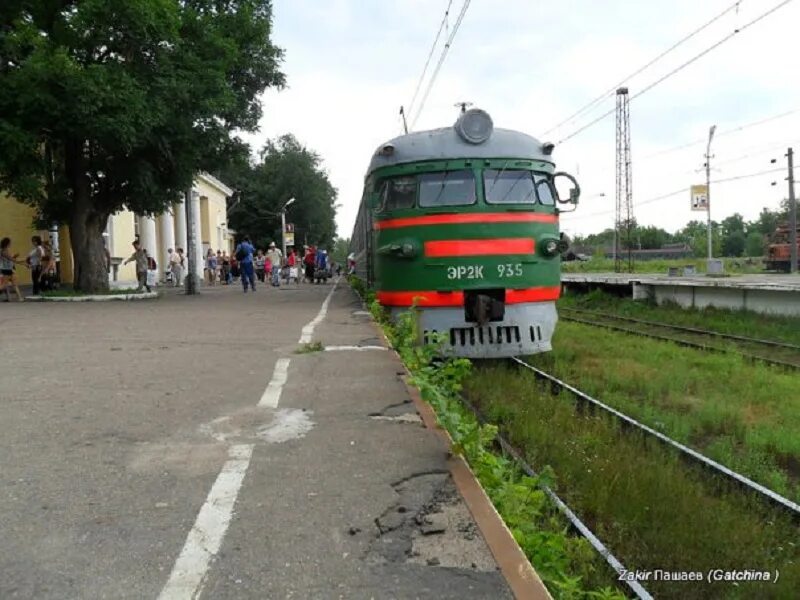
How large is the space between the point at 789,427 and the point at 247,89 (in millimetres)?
17178

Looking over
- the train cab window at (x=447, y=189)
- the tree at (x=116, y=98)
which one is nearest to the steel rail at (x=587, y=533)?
the train cab window at (x=447, y=189)

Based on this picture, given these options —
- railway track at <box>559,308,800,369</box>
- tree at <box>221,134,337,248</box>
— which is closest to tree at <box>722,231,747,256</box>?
tree at <box>221,134,337,248</box>

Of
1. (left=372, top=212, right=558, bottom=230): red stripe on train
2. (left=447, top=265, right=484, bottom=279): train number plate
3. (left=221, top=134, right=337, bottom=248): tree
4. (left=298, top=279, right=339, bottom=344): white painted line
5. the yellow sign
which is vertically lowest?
(left=298, top=279, right=339, bottom=344): white painted line

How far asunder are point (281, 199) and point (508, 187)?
61072 millimetres

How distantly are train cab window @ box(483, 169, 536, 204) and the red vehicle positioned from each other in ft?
119

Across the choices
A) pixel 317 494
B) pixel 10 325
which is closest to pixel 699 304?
pixel 10 325

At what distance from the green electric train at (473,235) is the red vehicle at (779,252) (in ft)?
119

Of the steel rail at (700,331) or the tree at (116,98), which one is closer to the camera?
the steel rail at (700,331)

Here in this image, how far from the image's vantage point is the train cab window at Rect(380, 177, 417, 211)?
9.20 metres

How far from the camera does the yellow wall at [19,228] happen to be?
23969 millimetres

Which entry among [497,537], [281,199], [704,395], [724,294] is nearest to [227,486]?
[497,537]

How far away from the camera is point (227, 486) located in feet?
12.7

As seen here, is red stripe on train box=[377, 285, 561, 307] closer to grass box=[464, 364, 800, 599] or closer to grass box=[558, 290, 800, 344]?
grass box=[464, 364, 800, 599]

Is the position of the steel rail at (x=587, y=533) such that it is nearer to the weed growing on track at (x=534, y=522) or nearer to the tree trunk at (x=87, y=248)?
the weed growing on track at (x=534, y=522)
